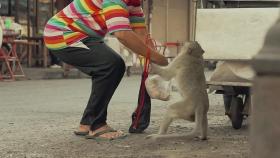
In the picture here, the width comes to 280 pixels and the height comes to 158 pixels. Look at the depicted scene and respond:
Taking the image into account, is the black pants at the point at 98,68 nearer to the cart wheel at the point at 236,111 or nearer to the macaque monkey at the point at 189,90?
the macaque monkey at the point at 189,90

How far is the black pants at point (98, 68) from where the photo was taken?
5414mm

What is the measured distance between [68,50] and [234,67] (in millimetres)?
1625

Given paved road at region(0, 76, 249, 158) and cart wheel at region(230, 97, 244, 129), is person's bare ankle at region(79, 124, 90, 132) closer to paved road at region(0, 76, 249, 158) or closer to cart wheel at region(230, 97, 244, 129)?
paved road at region(0, 76, 249, 158)

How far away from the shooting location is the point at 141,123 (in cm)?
592

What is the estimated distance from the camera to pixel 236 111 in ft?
20.5

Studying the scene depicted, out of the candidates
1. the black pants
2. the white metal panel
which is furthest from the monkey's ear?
the black pants

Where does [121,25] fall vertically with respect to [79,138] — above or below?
above

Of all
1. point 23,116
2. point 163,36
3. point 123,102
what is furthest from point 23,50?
point 23,116

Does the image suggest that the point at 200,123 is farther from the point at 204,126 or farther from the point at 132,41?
the point at 132,41

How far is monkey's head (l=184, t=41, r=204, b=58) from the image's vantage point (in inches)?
A: 216

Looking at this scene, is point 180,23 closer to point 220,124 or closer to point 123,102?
point 123,102

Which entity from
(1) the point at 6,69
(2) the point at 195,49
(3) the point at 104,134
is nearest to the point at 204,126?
(2) the point at 195,49

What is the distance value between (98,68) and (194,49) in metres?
0.89

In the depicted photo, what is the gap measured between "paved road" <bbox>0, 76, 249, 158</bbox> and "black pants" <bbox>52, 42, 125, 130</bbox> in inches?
11.9
